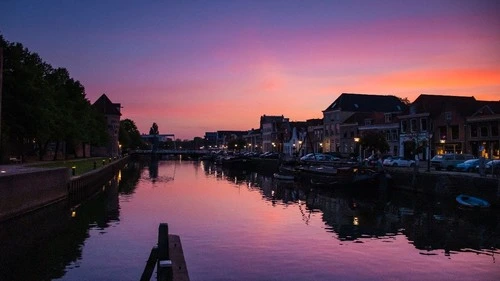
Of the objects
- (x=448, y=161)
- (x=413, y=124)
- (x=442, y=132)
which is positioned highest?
(x=413, y=124)

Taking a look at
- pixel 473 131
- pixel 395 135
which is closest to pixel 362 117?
pixel 395 135

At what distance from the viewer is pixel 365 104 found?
403 feet

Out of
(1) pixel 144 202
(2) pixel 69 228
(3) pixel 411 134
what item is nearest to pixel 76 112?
(1) pixel 144 202

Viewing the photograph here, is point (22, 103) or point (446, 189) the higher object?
point (22, 103)

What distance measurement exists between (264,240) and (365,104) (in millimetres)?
98782

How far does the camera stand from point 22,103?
190ft

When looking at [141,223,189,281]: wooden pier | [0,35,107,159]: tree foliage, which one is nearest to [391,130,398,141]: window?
[0,35,107,159]: tree foliage

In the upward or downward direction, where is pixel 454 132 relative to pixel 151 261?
upward

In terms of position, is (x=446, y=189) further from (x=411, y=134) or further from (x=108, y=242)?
(x=411, y=134)

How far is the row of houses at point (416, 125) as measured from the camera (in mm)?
76000

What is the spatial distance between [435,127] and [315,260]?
6794 cm

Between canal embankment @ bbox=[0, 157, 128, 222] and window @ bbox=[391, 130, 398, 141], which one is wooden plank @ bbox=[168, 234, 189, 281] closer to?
canal embankment @ bbox=[0, 157, 128, 222]

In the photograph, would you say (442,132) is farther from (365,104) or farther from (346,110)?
(365,104)

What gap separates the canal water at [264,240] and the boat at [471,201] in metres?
0.98
